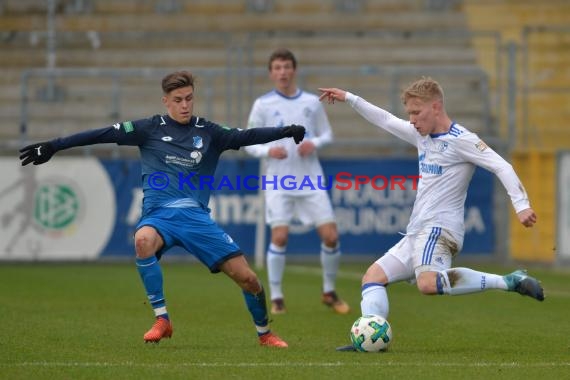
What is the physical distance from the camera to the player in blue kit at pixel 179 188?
8.41 meters

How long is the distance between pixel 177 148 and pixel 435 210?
1934mm

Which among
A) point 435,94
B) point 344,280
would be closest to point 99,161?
point 344,280

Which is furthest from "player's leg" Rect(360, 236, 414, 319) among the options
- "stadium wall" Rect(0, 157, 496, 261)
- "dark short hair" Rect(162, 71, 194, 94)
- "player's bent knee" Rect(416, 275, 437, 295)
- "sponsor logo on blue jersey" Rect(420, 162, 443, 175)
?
"stadium wall" Rect(0, 157, 496, 261)

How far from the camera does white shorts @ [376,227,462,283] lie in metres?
8.29

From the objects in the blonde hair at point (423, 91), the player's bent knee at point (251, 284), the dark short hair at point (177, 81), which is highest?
the dark short hair at point (177, 81)

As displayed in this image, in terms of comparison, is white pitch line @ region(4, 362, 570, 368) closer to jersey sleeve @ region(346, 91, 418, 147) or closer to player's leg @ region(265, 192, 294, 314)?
jersey sleeve @ region(346, 91, 418, 147)

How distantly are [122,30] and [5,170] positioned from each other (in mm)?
5672

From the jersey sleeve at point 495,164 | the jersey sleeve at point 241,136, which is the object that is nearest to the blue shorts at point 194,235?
the jersey sleeve at point 241,136

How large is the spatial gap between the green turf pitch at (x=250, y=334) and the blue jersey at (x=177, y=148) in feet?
3.61

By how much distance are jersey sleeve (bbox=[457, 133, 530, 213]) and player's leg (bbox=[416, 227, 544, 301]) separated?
0.54 m

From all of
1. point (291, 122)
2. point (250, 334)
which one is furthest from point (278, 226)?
point (250, 334)

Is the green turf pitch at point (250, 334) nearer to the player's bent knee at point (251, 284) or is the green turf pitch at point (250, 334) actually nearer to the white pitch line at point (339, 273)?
the white pitch line at point (339, 273)

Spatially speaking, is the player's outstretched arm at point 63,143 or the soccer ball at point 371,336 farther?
the player's outstretched arm at point 63,143

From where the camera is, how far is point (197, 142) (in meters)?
8.66
